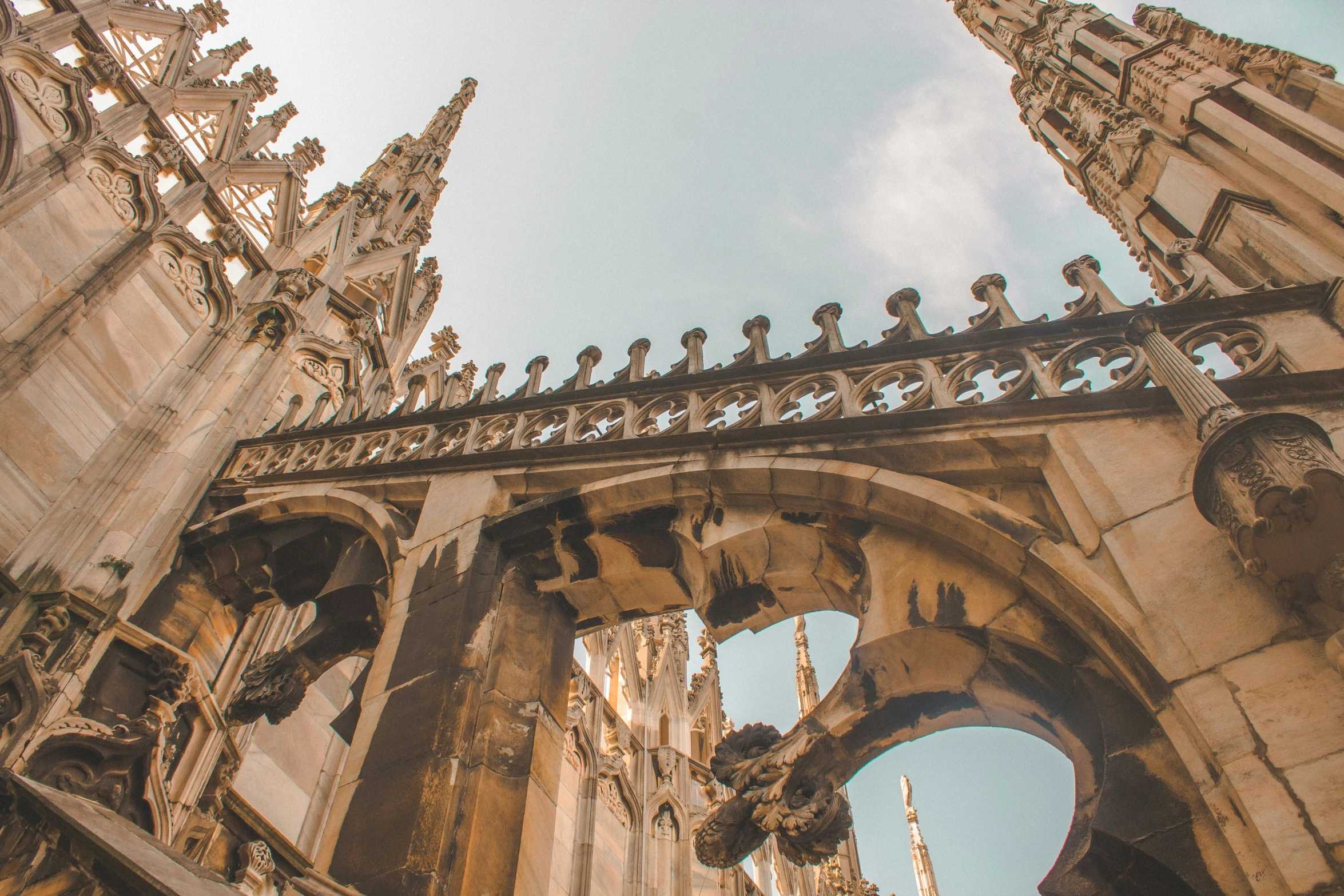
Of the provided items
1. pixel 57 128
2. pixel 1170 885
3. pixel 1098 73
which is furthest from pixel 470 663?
pixel 1098 73

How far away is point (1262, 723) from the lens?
3061mm

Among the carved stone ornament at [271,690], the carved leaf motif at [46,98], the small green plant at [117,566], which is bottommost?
the carved stone ornament at [271,690]

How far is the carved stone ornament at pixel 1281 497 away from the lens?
10.3 feet

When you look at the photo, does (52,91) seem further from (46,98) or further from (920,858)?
(920,858)

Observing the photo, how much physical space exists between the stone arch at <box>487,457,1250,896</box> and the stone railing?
1.73 feet

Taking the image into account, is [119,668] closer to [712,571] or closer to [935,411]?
[712,571]

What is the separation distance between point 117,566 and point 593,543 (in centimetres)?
371

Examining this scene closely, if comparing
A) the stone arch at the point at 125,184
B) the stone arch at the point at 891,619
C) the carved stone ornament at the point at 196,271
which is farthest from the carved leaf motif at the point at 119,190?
the stone arch at the point at 891,619

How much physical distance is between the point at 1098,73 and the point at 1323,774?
14.2 metres

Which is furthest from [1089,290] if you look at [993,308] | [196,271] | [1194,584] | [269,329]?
[196,271]

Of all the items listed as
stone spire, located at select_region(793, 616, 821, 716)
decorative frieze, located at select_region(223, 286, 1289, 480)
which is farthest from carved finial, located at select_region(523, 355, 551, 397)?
stone spire, located at select_region(793, 616, 821, 716)

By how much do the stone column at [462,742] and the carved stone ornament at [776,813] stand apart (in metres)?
0.97

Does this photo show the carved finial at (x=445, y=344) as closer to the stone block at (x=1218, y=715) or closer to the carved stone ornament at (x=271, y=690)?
the carved stone ornament at (x=271, y=690)

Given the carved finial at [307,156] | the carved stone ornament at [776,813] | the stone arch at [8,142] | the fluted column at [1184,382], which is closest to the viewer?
the fluted column at [1184,382]
